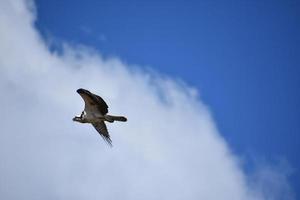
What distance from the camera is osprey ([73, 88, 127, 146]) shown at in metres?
43.3

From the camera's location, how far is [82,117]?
1841 inches

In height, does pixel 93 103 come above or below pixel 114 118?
above

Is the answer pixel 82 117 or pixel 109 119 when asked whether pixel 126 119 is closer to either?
pixel 109 119

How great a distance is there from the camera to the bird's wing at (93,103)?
43125 millimetres

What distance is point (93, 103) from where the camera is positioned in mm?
44156

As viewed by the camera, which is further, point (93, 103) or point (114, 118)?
point (93, 103)

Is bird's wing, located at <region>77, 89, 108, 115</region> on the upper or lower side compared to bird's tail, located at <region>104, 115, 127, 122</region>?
upper

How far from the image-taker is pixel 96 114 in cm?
4500

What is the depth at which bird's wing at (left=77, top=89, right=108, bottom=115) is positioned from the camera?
141 ft

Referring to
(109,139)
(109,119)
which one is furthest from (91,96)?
(109,139)

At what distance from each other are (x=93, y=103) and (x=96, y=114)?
3.61 feet

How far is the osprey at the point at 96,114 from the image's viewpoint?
4328 cm

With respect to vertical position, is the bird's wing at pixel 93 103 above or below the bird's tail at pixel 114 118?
above

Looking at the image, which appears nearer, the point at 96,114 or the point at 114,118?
the point at 114,118
